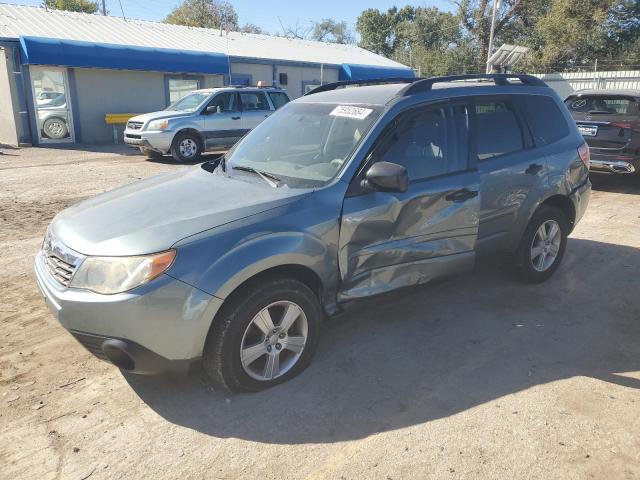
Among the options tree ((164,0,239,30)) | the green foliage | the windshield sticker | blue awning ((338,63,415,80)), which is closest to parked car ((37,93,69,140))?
blue awning ((338,63,415,80))

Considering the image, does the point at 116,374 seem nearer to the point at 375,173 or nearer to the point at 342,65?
the point at 375,173

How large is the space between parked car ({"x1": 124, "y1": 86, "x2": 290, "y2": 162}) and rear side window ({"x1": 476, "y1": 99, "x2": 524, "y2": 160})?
880 cm

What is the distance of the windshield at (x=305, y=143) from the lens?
11.7 feet

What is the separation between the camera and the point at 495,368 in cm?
356

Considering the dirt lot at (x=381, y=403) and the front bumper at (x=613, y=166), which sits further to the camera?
the front bumper at (x=613, y=166)

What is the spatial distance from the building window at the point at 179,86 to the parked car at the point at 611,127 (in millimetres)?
14639

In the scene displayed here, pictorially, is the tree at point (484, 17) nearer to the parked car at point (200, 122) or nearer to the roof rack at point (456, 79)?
the parked car at point (200, 122)

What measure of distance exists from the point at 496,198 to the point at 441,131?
0.76m

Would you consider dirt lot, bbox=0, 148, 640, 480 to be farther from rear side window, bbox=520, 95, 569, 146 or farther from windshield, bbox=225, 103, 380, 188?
rear side window, bbox=520, 95, 569, 146

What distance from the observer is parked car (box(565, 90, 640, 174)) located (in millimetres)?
9102

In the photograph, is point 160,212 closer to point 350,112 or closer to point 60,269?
point 60,269

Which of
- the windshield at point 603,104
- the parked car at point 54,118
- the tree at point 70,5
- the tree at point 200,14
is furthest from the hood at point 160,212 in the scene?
the tree at point 200,14

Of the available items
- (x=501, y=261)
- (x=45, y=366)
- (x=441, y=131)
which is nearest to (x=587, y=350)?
(x=501, y=261)

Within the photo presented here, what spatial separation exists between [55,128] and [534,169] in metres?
16.8
